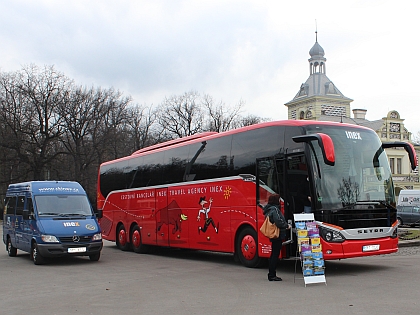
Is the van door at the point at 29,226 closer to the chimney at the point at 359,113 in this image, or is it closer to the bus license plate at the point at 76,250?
the bus license plate at the point at 76,250

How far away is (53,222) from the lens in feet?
55.4

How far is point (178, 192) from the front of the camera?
60.1 feet

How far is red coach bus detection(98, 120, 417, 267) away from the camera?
12445 millimetres

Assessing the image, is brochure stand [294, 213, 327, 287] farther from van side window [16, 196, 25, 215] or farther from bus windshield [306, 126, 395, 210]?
van side window [16, 196, 25, 215]

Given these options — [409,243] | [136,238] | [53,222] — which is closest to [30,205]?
[53,222]

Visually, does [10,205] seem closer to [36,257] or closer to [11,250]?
[11,250]

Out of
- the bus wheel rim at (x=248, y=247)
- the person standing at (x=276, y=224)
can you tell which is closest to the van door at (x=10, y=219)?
the bus wheel rim at (x=248, y=247)

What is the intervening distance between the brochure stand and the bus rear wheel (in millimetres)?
2635

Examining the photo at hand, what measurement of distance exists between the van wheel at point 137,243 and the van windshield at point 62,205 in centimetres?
385

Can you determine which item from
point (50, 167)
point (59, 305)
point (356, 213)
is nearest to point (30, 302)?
point (59, 305)

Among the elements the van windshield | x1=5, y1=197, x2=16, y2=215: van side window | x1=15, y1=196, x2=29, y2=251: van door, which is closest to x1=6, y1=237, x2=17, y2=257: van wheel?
x1=5, y1=197, x2=16, y2=215: van side window

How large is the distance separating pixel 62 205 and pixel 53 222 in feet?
3.28

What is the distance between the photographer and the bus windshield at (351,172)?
1247 cm

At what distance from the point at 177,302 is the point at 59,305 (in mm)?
2121
